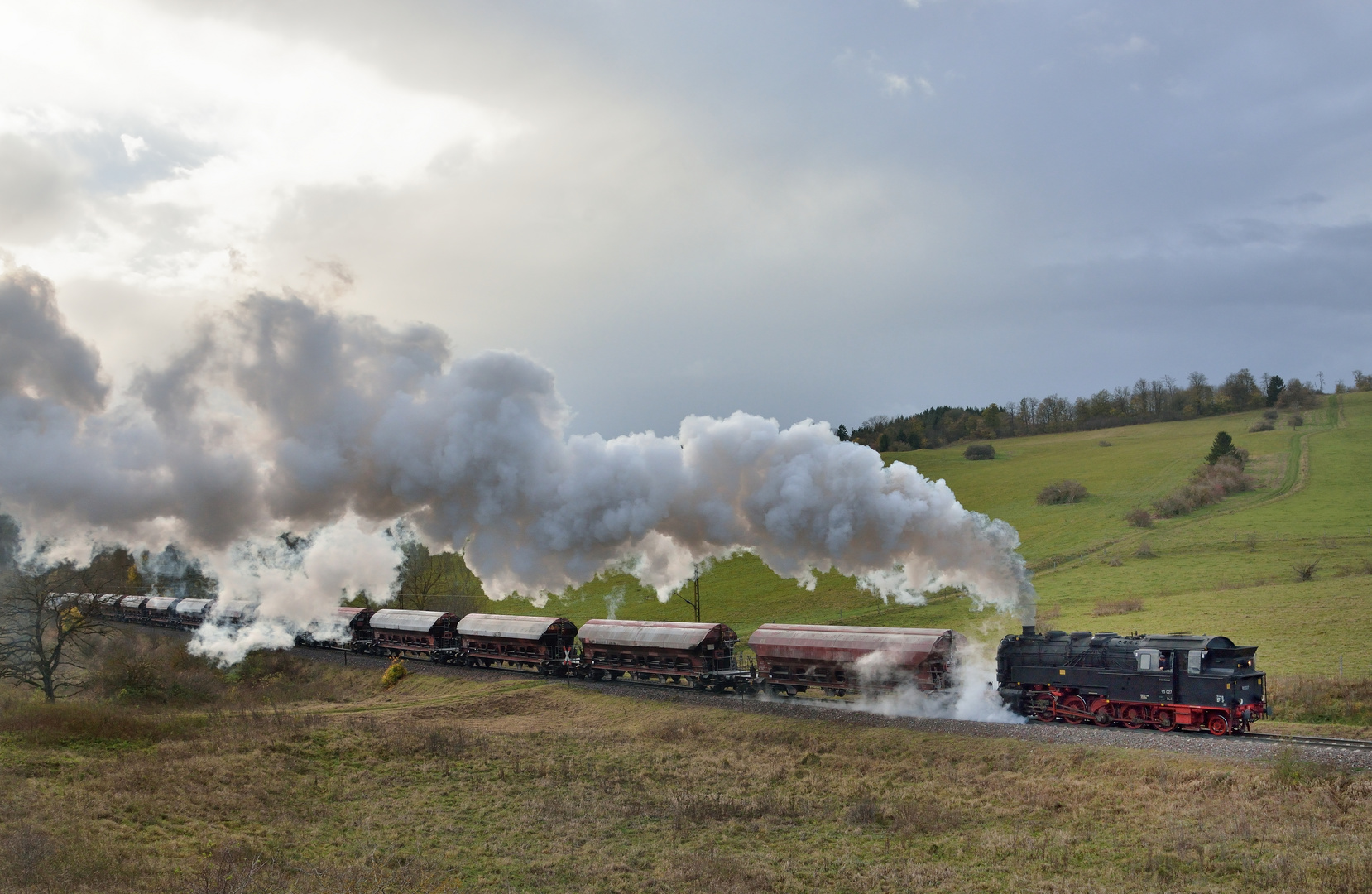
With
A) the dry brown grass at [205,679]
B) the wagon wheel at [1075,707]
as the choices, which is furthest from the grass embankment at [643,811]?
the dry brown grass at [205,679]

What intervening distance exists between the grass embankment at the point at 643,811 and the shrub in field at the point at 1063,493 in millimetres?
66261

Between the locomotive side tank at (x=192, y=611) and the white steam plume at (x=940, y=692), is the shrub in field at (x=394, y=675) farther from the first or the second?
the white steam plume at (x=940, y=692)

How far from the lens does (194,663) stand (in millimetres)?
51875

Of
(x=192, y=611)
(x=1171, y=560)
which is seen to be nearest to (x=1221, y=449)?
(x=1171, y=560)

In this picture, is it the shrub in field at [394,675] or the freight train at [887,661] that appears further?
the shrub in field at [394,675]

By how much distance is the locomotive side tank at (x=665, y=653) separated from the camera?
38.3 m

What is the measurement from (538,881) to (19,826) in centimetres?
1246

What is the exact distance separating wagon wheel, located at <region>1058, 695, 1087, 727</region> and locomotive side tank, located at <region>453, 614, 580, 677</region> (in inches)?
974

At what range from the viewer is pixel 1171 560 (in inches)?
2408

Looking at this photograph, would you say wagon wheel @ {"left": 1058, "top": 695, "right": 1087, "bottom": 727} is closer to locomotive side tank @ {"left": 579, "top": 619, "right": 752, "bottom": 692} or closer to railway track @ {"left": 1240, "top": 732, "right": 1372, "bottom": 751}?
railway track @ {"left": 1240, "top": 732, "right": 1372, "bottom": 751}

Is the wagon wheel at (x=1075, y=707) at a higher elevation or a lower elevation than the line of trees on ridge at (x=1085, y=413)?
lower

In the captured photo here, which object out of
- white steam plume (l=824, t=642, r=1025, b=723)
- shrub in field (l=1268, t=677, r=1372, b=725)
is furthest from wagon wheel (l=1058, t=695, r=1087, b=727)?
shrub in field (l=1268, t=677, r=1372, b=725)

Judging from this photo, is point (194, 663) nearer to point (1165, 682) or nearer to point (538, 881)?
point (538, 881)

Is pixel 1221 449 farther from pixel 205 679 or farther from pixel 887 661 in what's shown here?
pixel 205 679
